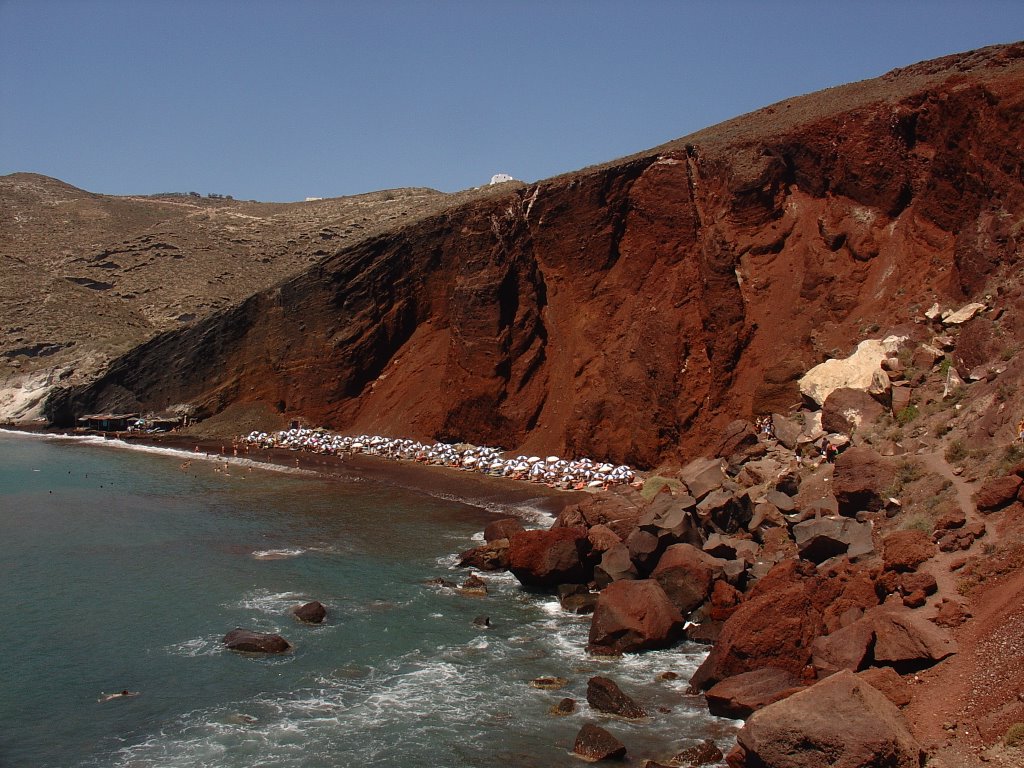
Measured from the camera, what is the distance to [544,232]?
45.3 meters

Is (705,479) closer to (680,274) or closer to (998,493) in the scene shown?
(998,493)

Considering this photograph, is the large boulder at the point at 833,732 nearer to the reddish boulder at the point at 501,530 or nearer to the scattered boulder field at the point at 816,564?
the scattered boulder field at the point at 816,564

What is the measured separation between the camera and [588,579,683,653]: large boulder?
61.6ft

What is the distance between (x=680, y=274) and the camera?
1515 inches

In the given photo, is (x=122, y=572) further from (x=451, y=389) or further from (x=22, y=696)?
(x=451, y=389)

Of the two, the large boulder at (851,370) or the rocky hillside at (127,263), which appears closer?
the large boulder at (851,370)

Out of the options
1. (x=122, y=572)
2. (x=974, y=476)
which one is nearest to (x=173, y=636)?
(x=122, y=572)

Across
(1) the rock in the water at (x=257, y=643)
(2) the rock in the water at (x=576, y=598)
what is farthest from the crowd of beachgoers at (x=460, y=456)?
(1) the rock in the water at (x=257, y=643)

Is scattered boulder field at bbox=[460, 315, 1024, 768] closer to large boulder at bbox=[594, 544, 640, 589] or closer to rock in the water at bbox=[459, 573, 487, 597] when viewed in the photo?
large boulder at bbox=[594, 544, 640, 589]

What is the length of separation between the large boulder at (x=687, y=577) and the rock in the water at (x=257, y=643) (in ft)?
29.8

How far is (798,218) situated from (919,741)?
27.5 metres

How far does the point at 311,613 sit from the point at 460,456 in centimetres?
2279

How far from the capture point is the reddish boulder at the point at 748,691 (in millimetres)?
15102

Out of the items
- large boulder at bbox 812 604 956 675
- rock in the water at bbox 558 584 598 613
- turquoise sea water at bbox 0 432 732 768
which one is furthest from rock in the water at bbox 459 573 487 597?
large boulder at bbox 812 604 956 675
